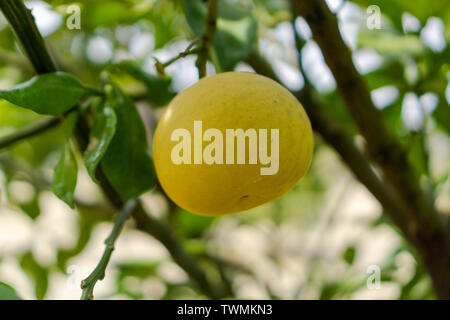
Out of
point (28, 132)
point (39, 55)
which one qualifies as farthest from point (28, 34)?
point (28, 132)

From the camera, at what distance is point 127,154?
0.48 metres

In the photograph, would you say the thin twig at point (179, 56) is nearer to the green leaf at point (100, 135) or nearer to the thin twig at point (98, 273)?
the green leaf at point (100, 135)

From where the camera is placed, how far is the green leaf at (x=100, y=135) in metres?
0.41

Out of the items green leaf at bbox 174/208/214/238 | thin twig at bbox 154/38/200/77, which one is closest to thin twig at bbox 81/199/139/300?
thin twig at bbox 154/38/200/77

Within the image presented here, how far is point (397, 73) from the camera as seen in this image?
2.77ft

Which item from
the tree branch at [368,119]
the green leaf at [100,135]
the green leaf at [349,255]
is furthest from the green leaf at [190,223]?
the green leaf at [100,135]

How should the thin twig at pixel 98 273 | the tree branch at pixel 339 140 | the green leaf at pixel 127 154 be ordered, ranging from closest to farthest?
the thin twig at pixel 98 273 < the green leaf at pixel 127 154 < the tree branch at pixel 339 140

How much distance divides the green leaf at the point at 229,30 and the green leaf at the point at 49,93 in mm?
160

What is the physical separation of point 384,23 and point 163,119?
0.75 metres

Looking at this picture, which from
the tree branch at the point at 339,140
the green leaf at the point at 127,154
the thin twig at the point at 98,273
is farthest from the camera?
the tree branch at the point at 339,140

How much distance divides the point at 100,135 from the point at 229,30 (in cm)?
21

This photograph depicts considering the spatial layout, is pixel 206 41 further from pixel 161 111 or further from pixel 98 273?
pixel 161 111

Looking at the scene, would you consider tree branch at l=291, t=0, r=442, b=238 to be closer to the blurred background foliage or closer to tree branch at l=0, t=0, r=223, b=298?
the blurred background foliage
